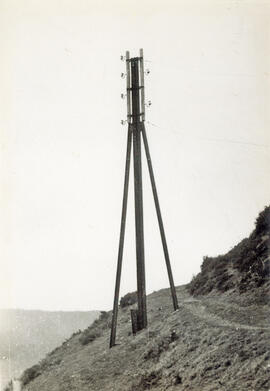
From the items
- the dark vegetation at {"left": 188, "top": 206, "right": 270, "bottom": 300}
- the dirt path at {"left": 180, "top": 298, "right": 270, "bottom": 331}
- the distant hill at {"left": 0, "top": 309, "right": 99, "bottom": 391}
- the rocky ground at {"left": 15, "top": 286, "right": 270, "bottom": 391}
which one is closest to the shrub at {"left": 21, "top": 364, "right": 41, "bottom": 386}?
the rocky ground at {"left": 15, "top": 286, "right": 270, "bottom": 391}

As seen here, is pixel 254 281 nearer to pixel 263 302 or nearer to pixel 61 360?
pixel 263 302

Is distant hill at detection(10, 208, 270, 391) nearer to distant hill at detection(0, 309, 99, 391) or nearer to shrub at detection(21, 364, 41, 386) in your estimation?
shrub at detection(21, 364, 41, 386)

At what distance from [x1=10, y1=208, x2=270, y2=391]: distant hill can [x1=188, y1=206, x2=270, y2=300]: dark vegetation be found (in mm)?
37

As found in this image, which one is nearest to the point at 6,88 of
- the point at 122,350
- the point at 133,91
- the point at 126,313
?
the point at 133,91

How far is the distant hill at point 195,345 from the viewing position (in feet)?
32.8

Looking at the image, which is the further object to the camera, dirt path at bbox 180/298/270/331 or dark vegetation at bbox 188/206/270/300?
dark vegetation at bbox 188/206/270/300

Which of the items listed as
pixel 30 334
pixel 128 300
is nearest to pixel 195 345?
pixel 128 300

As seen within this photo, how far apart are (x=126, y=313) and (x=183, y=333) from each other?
7804 millimetres

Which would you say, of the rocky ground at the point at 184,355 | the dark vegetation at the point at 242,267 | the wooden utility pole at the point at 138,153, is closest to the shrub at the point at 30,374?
the rocky ground at the point at 184,355

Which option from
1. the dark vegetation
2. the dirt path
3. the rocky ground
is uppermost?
the dark vegetation

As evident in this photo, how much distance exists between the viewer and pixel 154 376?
11.3 metres

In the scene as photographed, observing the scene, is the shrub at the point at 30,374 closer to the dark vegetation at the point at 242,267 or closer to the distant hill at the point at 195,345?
the distant hill at the point at 195,345

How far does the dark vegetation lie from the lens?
1519cm

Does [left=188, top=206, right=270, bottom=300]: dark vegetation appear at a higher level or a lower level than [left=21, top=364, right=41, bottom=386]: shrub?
higher
